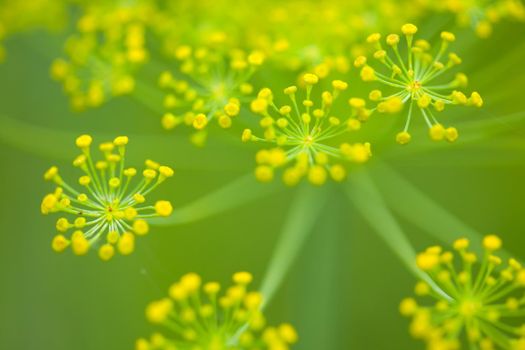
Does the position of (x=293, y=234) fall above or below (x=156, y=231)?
below

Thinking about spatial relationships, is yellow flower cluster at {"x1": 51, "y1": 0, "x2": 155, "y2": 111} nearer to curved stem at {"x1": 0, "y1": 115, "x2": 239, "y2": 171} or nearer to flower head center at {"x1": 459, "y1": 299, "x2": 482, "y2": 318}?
curved stem at {"x1": 0, "y1": 115, "x2": 239, "y2": 171}

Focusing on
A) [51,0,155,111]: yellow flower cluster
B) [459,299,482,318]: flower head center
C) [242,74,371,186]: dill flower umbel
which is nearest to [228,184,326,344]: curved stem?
[242,74,371,186]: dill flower umbel

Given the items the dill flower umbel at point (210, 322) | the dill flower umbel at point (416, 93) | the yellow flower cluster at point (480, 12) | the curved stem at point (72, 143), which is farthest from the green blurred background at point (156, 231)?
the dill flower umbel at point (210, 322)

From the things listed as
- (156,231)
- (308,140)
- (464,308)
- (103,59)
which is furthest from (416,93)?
(156,231)

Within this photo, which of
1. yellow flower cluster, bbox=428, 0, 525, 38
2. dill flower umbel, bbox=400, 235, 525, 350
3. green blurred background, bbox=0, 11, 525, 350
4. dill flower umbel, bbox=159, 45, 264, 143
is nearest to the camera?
dill flower umbel, bbox=400, 235, 525, 350

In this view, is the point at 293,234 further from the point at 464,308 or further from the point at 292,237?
the point at 464,308
